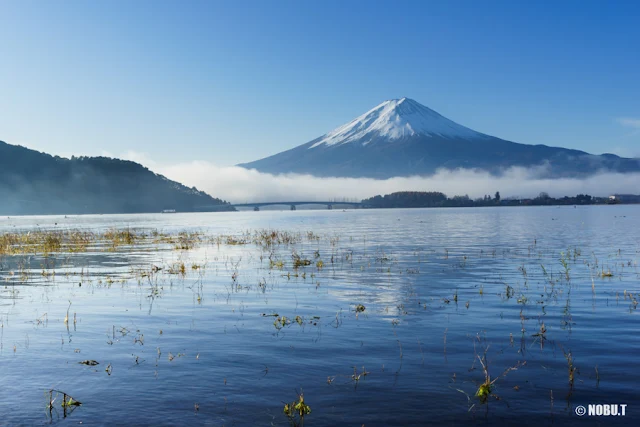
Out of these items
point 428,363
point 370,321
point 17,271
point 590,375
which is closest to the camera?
point 590,375

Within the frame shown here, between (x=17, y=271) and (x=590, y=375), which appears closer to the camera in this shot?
(x=590, y=375)

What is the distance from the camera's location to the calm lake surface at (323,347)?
9.32m

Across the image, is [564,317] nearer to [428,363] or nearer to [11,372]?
[428,363]

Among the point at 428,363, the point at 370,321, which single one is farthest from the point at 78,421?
the point at 370,321

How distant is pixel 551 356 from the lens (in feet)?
39.9

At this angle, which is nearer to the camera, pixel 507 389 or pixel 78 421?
pixel 78 421

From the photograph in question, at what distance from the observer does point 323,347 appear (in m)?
13.3

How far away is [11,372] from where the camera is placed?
1137 cm

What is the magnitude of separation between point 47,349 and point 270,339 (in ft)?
17.2

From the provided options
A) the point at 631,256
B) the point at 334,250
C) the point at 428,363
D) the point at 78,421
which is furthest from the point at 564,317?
the point at 334,250

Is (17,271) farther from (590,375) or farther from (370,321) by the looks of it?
(590,375)

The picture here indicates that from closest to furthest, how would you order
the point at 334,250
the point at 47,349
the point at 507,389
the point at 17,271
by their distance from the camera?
1. the point at 507,389
2. the point at 47,349
3. the point at 17,271
4. the point at 334,250

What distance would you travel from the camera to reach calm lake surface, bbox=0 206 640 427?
367 inches

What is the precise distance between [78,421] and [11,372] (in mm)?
3533
